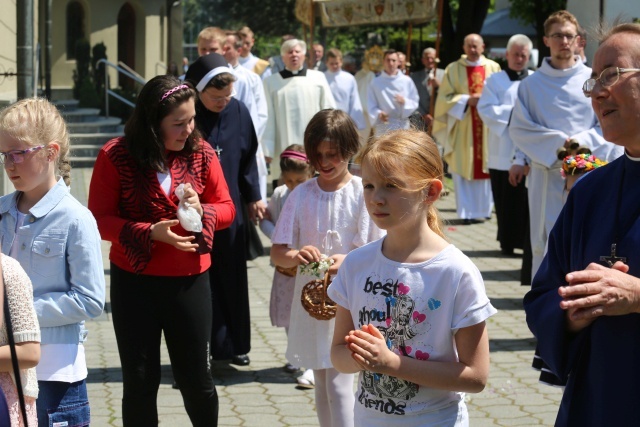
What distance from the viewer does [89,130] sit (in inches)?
979

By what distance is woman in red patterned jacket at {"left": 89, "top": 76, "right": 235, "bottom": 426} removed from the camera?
4.96 m

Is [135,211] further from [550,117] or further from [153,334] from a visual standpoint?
[550,117]

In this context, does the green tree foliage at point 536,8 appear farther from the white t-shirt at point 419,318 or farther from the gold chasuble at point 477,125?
the white t-shirt at point 419,318

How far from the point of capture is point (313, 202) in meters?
5.47

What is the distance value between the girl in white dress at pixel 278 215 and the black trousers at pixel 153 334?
1569 millimetres

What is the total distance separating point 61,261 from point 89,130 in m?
21.4

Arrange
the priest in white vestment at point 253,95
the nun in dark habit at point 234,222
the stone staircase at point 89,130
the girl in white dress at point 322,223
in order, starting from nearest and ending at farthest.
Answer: the girl in white dress at point 322,223 → the nun in dark habit at point 234,222 → the priest in white vestment at point 253,95 → the stone staircase at point 89,130

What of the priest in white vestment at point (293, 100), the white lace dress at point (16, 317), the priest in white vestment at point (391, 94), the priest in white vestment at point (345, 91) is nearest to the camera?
the white lace dress at point (16, 317)

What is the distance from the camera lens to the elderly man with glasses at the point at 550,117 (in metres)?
8.19

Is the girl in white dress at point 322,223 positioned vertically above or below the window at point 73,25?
below

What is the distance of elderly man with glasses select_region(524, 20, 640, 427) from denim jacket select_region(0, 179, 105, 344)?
5.38 ft

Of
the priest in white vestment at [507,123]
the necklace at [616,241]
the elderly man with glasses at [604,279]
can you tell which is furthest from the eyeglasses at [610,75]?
the priest in white vestment at [507,123]

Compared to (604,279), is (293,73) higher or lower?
higher

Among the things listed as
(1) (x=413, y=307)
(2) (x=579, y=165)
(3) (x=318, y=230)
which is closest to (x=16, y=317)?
(1) (x=413, y=307)
